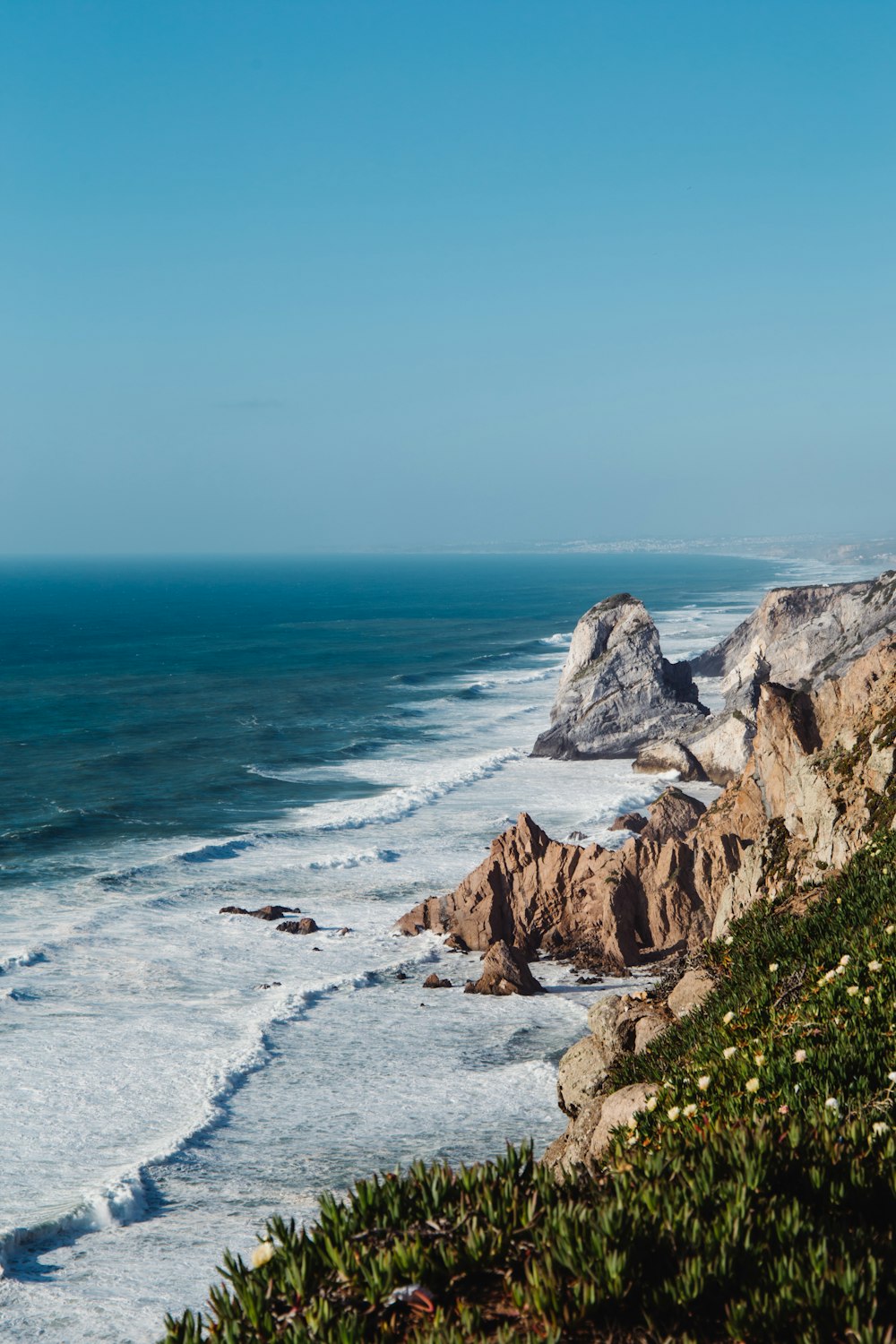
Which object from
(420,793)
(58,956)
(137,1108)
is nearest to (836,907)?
(137,1108)

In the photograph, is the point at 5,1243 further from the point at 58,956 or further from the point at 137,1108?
the point at 58,956

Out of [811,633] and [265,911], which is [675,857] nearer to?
[265,911]

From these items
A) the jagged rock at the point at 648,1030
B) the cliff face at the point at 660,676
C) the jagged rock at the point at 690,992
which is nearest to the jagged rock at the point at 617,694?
the cliff face at the point at 660,676

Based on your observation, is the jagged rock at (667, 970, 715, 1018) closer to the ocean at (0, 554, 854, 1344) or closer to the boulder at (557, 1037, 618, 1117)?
the boulder at (557, 1037, 618, 1117)

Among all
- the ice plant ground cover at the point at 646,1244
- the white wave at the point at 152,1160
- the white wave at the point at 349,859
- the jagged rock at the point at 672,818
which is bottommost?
the white wave at the point at 152,1160

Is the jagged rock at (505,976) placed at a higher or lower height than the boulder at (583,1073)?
lower

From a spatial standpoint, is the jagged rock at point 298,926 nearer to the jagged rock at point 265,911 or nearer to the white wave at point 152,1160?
the jagged rock at point 265,911
